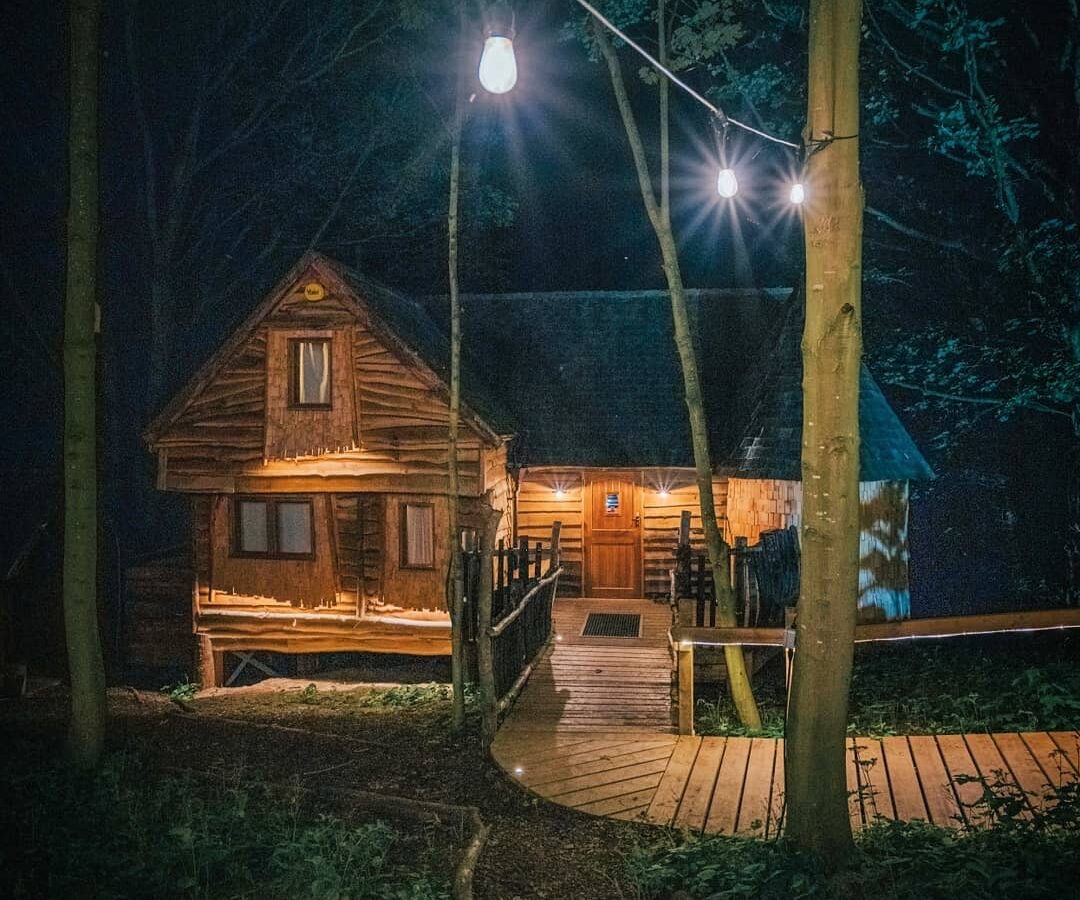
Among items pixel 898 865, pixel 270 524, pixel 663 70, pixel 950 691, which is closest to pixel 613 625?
pixel 950 691

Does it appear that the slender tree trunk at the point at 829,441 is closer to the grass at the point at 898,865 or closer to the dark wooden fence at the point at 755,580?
the grass at the point at 898,865

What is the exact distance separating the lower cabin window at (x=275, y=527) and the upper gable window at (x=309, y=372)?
1991 mm

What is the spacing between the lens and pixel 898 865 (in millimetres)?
5391

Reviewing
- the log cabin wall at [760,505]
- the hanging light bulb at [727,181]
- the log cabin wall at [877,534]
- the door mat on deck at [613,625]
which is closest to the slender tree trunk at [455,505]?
the hanging light bulb at [727,181]

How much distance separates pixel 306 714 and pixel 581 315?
440 inches

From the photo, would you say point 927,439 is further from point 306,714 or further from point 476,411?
point 306,714

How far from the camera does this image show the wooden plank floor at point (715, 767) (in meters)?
6.89

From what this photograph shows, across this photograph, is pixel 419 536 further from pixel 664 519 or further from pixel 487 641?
pixel 487 641

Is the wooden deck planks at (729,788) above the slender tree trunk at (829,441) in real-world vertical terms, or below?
below

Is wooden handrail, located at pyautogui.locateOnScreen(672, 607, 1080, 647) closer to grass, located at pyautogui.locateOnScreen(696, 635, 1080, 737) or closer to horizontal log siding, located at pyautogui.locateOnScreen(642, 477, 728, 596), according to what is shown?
grass, located at pyautogui.locateOnScreen(696, 635, 1080, 737)

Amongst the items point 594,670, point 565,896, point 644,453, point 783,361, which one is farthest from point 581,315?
point 565,896

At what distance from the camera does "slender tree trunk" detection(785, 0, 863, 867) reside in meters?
5.39

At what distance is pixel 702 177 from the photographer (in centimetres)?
2519

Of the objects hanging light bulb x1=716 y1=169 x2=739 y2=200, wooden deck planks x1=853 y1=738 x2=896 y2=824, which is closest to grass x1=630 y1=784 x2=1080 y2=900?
wooden deck planks x1=853 y1=738 x2=896 y2=824
